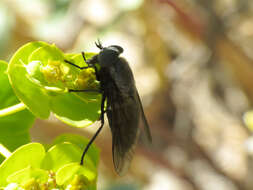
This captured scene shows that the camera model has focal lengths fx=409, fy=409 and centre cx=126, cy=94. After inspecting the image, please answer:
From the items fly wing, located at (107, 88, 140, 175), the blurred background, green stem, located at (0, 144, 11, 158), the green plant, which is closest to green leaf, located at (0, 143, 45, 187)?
the green plant

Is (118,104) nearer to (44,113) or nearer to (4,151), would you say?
(44,113)

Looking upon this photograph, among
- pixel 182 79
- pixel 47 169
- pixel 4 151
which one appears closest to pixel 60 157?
pixel 47 169

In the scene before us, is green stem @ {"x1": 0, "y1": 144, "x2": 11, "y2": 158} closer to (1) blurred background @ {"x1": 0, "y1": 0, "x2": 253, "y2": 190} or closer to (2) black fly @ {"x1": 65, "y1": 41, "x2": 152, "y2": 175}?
(2) black fly @ {"x1": 65, "y1": 41, "x2": 152, "y2": 175}

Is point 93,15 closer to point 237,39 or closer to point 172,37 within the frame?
point 172,37

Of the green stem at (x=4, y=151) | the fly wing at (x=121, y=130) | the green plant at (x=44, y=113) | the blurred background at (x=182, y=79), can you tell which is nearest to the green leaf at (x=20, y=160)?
the green plant at (x=44, y=113)

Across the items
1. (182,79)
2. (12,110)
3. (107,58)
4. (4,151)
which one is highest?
(107,58)

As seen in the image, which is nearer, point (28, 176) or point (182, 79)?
point (28, 176)

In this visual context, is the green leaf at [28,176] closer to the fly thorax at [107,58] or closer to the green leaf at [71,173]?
the green leaf at [71,173]

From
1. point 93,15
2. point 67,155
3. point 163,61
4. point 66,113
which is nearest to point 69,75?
point 66,113
